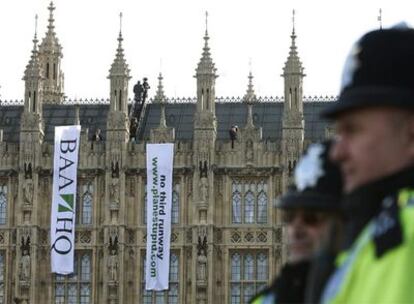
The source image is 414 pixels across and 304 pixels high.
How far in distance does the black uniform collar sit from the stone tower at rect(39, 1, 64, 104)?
5209cm

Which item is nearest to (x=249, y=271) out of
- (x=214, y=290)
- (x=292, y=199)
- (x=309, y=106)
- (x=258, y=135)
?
(x=214, y=290)

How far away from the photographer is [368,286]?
10.3 feet

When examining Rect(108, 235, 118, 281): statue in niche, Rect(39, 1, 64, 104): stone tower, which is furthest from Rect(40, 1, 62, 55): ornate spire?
Rect(108, 235, 118, 281): statue in niche

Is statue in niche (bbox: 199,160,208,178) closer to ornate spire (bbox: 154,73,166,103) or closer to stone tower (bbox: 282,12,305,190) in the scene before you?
stone tower (bbox: 282,12,305,190)

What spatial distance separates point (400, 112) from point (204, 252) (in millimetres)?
41016

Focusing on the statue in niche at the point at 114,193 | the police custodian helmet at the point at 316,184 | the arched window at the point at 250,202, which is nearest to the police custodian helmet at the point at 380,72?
the police custodian helmet at the point at 316,184

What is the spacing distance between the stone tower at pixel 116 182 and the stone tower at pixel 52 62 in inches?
357

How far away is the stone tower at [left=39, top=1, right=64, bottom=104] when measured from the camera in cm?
5562

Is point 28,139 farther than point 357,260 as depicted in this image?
Yes

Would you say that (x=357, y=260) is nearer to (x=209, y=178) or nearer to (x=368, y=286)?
(x=368, y=286)

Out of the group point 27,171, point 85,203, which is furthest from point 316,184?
point 27,171

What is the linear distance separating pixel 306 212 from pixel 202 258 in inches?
1599

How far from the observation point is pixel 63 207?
4434cm

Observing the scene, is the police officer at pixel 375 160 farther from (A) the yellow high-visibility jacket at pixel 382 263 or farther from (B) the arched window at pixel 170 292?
(B) the arched window at pixel 170 292
